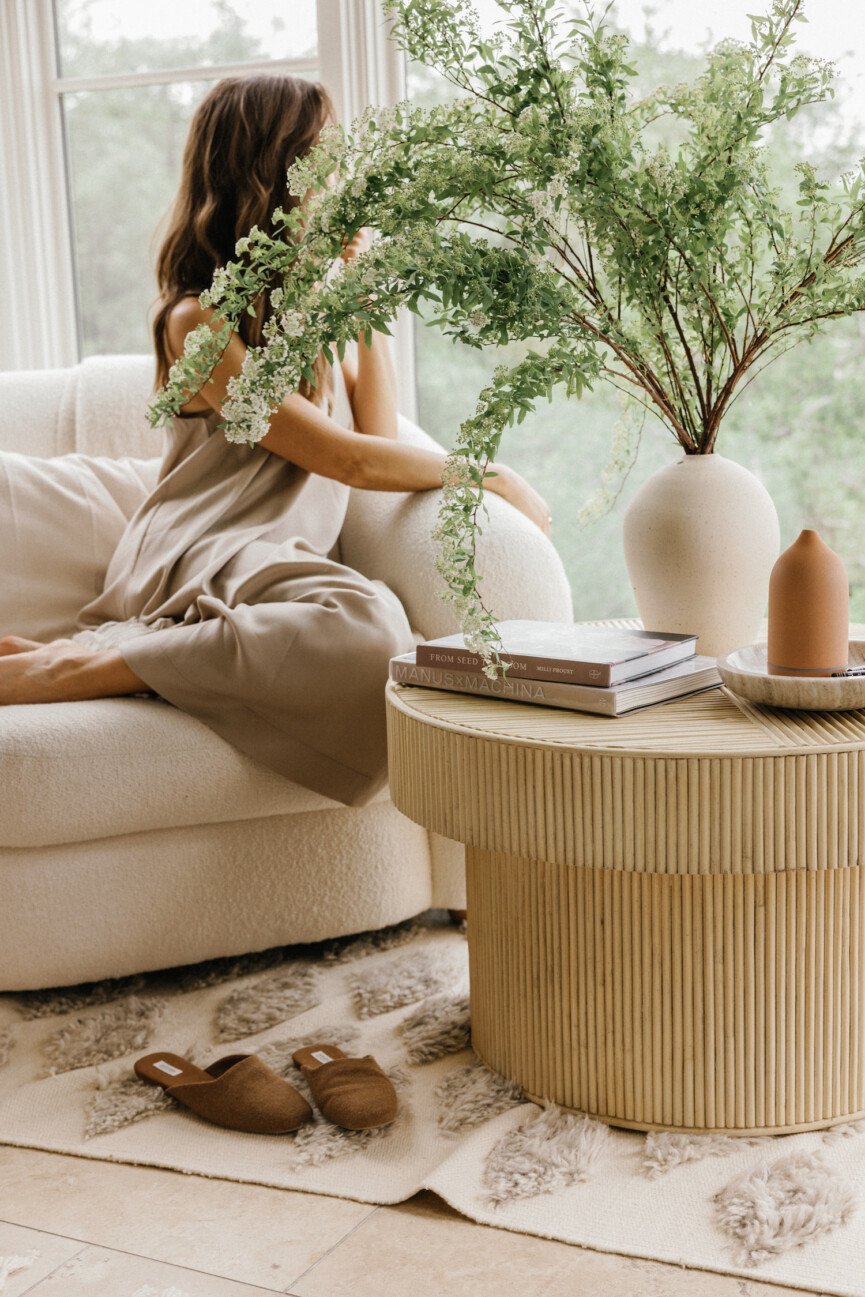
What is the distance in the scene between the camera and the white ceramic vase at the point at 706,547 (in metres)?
1.45

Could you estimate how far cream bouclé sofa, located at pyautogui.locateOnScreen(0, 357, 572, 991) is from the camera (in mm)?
1630

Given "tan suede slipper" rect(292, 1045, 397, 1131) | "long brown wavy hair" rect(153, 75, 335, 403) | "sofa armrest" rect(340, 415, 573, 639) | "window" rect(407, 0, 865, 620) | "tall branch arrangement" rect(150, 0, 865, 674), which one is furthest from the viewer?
"window" rect(407, 0, 865, 620)

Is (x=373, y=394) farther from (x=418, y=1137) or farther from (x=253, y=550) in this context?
(x=418, y=1137)

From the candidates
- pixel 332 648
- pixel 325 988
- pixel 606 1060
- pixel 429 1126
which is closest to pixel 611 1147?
pixel 606 1060

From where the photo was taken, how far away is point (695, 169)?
134cm

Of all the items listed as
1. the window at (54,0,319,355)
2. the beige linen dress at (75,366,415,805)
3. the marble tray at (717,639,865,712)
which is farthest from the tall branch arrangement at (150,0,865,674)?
the window at (54,0,319,355)

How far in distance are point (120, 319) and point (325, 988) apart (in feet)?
5.97

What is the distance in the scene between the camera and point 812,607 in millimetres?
1267

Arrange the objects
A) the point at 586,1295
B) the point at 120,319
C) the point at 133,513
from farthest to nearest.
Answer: the point at 120,319 → the point at 133,513 → the point at 586,1295

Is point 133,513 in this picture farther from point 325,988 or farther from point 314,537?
point 325,988

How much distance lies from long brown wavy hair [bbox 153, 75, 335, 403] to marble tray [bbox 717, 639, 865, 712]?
0.89 metres

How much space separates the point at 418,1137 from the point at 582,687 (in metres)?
0.51

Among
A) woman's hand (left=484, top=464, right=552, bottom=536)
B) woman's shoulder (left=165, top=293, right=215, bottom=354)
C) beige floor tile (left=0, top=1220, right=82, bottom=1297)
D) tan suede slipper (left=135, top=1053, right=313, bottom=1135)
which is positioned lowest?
beige floor tile (left=0, top=1220, right=82, bottom=1297)

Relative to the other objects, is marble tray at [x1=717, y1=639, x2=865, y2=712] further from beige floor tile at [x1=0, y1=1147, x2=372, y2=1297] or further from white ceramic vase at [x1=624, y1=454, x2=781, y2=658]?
beige floor tile at [x1=0, y1=1147, x2=372, y2=1297]
